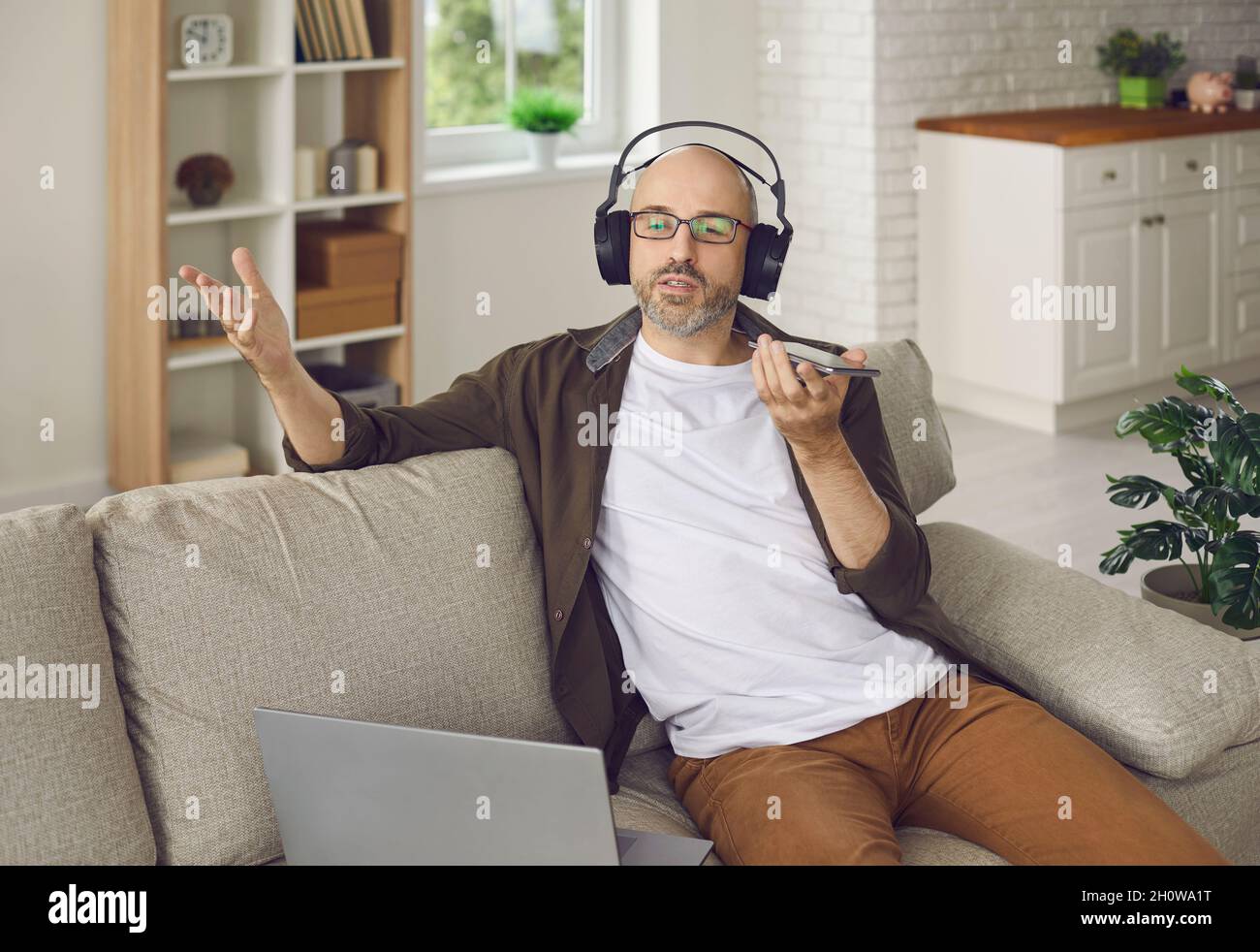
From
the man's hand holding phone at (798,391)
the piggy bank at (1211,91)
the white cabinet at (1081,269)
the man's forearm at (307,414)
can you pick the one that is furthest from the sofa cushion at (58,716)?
the piggy bank at (1211,91)

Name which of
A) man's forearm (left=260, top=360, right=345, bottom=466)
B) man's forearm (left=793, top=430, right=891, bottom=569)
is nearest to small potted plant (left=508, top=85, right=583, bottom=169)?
man's forearm (left=260, top=360, right=345, bottom=466)

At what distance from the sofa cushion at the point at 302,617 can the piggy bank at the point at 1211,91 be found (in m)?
4.09

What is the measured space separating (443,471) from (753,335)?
47 cm

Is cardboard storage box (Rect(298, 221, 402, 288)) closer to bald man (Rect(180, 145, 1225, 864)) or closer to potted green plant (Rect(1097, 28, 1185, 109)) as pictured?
bald man (Rect(180, 145, 1225, 864))

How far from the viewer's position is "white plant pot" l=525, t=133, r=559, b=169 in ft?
16.1

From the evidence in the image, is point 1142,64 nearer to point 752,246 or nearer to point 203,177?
point 203,177

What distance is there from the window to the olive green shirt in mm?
2933

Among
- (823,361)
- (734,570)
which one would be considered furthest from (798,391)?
(734,570)

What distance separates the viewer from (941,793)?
179 cm

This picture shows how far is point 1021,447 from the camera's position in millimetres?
4840

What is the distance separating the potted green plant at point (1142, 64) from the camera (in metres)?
5.37

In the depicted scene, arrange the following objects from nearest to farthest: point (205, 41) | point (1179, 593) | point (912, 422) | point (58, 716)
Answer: point (58, 716) → point (912, 422) → point (1179, 593) → point (205, 41)

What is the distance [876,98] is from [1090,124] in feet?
2.29
